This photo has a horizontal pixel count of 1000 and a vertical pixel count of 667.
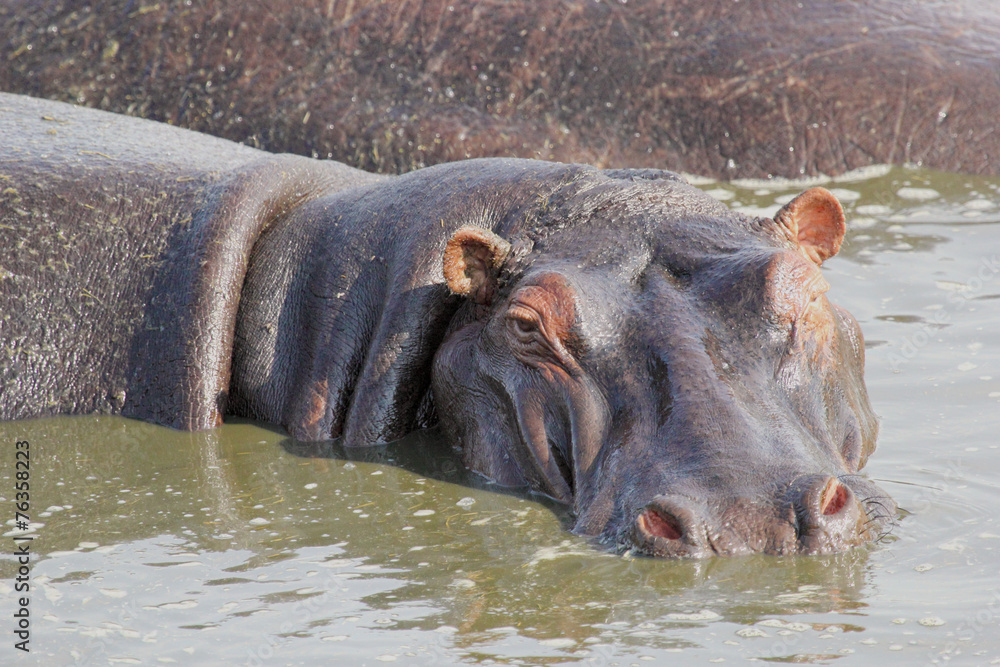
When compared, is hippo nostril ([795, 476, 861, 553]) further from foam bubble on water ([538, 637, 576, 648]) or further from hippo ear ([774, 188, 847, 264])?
hippo ear ([774, 188, 847, 264])

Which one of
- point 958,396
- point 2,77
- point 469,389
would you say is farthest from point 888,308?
point 2,77

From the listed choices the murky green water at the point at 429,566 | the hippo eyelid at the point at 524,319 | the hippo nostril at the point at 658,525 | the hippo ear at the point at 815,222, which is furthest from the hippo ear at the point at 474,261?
the hippo nostril at the point at 658,525

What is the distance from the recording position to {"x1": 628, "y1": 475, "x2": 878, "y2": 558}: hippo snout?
357 centimetres

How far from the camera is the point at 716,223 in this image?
4.58 meters

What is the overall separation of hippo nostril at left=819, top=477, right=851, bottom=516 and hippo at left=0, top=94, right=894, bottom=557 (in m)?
0.01

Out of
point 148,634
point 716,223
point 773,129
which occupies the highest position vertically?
point 773,129

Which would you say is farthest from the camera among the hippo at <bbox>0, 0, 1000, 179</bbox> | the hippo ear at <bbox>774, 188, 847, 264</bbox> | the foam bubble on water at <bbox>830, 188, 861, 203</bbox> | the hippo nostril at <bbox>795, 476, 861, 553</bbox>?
the hippo at <bbox>0, 0, 1000, 179</bbox>

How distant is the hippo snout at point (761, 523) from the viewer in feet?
11.7

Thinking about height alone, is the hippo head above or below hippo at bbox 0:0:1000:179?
below

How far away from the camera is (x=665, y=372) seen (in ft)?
13.2

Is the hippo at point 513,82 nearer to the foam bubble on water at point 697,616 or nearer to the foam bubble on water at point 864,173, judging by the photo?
the foam bubble on water at point 864,173

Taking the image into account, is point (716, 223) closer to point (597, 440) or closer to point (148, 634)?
point (597, 440)

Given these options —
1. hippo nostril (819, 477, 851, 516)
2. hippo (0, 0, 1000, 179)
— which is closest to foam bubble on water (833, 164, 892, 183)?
hippo (0, 0, 1000, 179)

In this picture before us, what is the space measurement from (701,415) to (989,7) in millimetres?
6999
